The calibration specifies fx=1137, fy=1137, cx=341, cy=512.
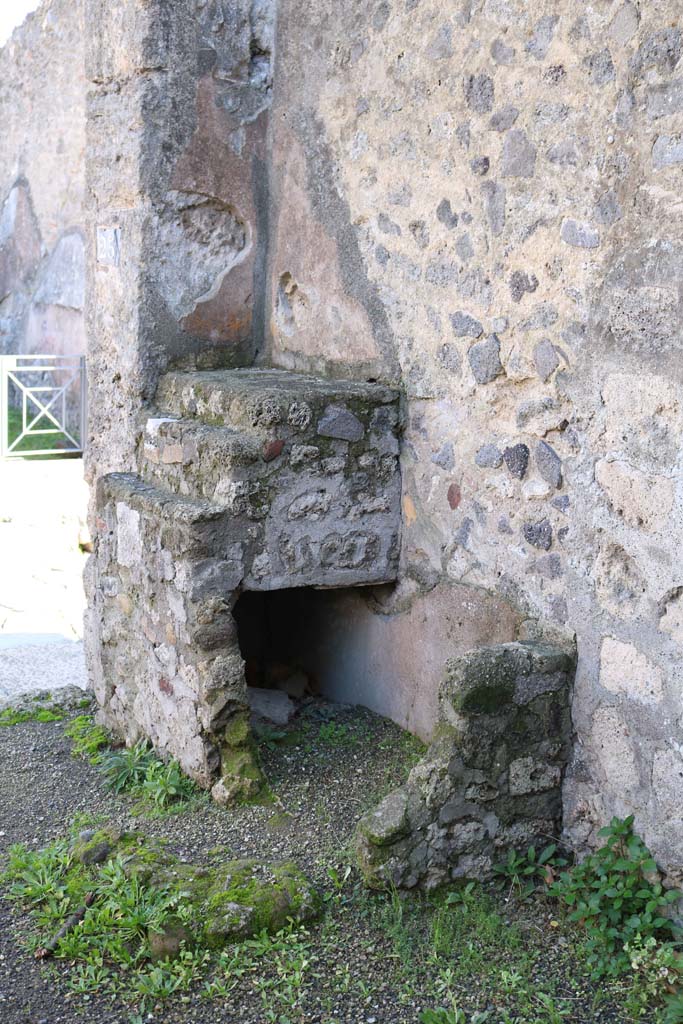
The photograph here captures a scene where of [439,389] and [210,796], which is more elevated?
[439,389]

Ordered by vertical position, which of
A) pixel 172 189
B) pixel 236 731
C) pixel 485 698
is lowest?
Answer: pixel 236 731

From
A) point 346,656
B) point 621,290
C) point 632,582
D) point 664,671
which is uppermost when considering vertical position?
point 621,290

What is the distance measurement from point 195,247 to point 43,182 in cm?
594

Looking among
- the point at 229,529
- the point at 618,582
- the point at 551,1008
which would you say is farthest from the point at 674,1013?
the point at 229,529

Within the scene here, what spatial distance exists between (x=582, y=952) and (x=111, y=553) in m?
2.20

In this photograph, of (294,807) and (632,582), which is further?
(294,807)

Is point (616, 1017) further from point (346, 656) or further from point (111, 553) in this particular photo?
point (111, 553)

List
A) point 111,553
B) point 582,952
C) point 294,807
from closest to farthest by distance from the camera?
point 582,952 → point 294,807 → point 111,553

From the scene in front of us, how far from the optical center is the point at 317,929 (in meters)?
2.89

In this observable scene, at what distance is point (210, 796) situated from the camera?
358cm

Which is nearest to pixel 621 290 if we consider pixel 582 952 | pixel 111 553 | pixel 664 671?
pixel 664 671

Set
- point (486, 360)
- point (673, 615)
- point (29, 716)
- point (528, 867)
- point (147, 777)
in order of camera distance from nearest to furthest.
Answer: point (673, 615) → point (528, 867) → point (486, 360) → point (147, 777) → point (29, 716)

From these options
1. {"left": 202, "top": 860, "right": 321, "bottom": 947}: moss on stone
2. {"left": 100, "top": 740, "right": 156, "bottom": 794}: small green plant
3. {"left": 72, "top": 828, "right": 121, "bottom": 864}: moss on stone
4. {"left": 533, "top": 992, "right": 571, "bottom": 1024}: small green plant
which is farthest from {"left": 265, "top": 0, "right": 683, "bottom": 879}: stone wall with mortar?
{"left": 72, "top": 828, "right": 121, "bottom": 864}: moss on stone

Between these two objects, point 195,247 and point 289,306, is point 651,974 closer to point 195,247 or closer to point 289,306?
point 289,306
